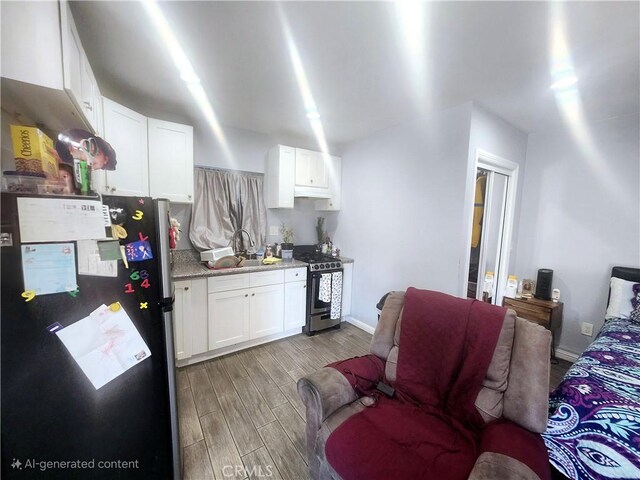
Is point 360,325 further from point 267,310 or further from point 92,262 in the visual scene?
point 92,262

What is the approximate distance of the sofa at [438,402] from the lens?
102cm

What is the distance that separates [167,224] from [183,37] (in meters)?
1.18

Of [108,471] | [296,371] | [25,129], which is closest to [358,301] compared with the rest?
[296,371]

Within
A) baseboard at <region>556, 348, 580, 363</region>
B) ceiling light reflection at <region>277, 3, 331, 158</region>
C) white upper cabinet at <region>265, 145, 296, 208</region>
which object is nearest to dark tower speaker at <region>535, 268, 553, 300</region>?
baseboard at <region>556, 348, 580, 363</region>

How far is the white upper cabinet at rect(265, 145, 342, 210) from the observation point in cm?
306

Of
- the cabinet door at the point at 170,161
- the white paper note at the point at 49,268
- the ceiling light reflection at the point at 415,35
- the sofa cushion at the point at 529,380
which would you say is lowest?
the sofa cushion at the point at 529,380

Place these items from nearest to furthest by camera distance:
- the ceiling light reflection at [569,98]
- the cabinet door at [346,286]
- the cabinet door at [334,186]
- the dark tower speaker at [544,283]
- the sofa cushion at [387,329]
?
the ceiling light reflection at [569,98] → the sofa cushion at [387,329] → the dark tower speaker at [544,283] → the cabinet door at [346,286] → the cabinet door at [334,186]

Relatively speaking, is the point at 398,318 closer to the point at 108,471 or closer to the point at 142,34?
the point at 108,471

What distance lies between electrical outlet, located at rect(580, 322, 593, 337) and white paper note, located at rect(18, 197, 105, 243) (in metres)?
4.14

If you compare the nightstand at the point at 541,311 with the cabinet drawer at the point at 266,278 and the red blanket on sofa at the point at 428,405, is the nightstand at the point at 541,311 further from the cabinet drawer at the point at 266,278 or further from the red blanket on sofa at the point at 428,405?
the cabinet drawer at the point at 266,278

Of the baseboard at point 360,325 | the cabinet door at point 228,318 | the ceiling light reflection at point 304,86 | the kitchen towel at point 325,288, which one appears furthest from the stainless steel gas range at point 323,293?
the ceiling light reflection at point 304,86

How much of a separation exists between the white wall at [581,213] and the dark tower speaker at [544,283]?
0.17 meters

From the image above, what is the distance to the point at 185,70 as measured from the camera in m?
1.83

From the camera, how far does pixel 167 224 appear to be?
1.22 metres
